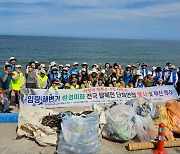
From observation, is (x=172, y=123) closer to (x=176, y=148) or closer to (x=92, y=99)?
(x=176, y=148)

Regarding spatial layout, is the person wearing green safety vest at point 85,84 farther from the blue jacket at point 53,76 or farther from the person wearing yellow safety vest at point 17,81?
the person wearing yellow safety vest at point 17,81

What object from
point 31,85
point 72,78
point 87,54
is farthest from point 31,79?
point 87,54

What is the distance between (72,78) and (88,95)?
2.76ft

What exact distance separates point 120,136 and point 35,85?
3.93 metres

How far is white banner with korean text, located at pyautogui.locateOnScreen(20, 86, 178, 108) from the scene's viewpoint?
27.8 feet

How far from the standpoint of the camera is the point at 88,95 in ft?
29.3

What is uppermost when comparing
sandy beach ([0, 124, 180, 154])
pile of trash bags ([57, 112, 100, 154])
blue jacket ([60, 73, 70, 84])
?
blue jacket ([60, 73, 70, 84])

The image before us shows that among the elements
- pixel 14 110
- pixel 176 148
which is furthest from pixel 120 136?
pixel 14 110

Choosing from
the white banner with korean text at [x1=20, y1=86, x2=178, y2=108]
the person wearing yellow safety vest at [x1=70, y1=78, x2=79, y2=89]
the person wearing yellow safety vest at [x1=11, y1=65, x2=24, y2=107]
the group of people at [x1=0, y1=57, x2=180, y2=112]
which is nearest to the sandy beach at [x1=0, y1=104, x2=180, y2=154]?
the group of people at [x1=0, y1=57, x2=180, y2=112]

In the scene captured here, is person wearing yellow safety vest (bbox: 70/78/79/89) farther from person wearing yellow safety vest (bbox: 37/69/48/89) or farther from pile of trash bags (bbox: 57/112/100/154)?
pile of trash bags (bbox: 57/112/100/154)

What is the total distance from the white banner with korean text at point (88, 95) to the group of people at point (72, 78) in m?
0.25

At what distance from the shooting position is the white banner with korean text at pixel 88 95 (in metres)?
8.46

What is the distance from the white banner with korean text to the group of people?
251 millimetres

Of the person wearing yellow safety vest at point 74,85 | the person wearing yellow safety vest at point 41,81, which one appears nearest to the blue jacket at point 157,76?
the person wearing yellow safety vest at point 74,85
